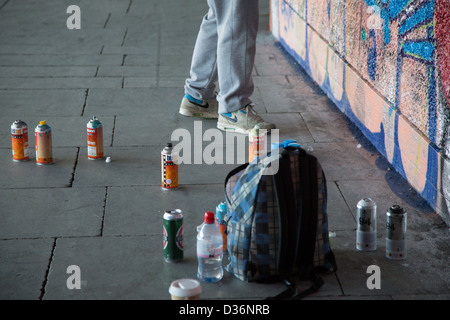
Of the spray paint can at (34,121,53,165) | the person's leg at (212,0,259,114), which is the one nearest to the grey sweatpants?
the person's leg at (212,0,259,114)

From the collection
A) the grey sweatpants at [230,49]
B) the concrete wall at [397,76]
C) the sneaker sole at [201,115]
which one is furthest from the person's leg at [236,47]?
the concrete wall at [397,76]

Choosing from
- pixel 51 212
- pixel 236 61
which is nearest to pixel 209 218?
pixel 51 212

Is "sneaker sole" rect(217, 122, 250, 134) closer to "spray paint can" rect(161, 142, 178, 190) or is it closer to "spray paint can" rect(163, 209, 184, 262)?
"spray paint can" rect(161, 142, 178, 190)

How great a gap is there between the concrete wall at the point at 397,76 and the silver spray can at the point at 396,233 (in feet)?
1.78

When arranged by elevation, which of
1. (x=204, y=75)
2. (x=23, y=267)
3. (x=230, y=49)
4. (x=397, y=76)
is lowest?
(x=23, y=267)

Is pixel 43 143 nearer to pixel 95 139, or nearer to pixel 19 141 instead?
pixel 19 141

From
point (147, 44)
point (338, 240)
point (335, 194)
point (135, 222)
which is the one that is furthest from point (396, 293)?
point (147, 44)

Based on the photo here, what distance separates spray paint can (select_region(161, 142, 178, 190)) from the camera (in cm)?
421

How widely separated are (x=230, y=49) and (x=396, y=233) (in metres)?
2.35

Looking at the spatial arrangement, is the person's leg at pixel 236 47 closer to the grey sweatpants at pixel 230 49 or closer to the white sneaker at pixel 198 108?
the grey sweatpants at pixel 230 49

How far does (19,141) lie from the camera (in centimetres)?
474

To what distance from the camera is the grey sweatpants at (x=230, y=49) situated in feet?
16.7

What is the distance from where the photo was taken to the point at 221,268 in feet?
10.7

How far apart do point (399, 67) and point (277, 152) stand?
179 centimetres
